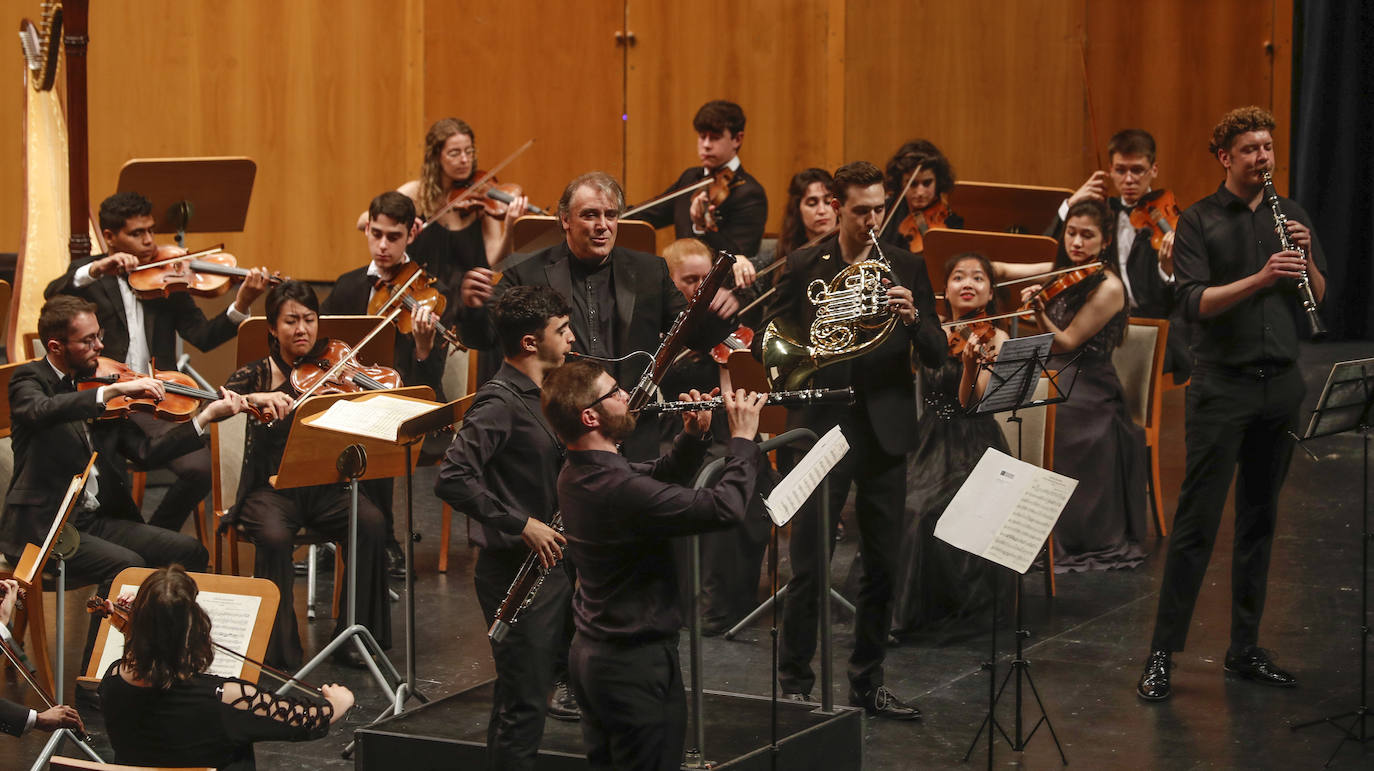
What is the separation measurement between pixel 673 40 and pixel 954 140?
5.42 feet

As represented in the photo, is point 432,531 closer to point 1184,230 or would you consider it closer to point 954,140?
point 1184,230

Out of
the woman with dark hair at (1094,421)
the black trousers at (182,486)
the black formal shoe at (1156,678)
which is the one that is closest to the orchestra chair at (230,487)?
the black trousers at (182,486)

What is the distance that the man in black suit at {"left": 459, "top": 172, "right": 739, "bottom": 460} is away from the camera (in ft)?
12.3

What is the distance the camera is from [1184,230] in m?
4.20

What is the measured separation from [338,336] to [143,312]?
3.19ft

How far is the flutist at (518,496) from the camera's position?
3211 mm

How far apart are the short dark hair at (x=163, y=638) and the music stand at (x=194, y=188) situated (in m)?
3.05

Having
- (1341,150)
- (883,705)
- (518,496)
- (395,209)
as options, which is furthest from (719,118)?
(1341,150)

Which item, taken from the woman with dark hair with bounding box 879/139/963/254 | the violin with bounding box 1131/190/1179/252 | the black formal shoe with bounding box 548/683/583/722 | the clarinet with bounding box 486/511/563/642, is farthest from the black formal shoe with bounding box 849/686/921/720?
the violin with bounding box 1131/190/1179/252

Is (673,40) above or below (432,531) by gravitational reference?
above

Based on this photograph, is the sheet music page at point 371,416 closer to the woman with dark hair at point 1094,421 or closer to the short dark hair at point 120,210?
the short dark hair at point 120,210

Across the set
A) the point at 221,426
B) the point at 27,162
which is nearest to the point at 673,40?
the point at 27,162

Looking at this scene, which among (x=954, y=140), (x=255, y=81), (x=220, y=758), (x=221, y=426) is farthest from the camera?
(x=954, y=140)

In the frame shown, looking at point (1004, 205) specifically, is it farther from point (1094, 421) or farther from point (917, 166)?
point (1094, 421)
